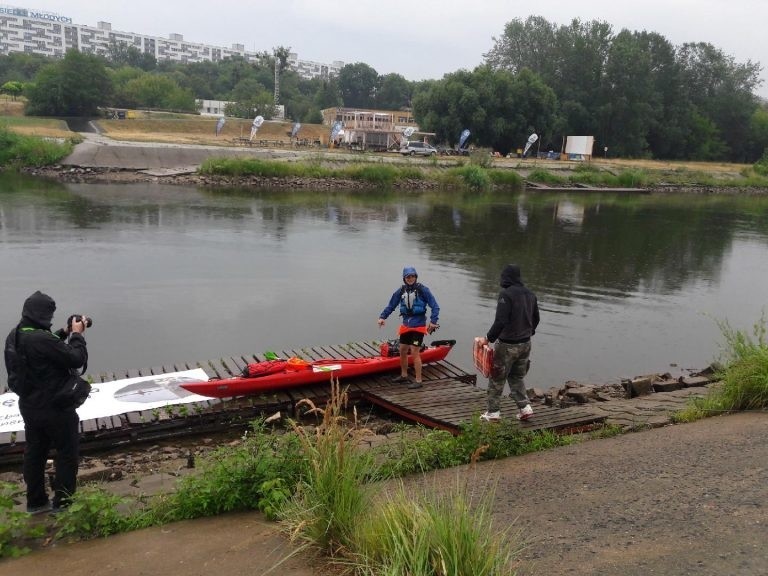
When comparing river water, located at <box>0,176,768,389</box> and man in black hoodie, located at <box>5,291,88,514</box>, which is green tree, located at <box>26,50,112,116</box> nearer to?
river water, located at <box>0,176,768,389</box>

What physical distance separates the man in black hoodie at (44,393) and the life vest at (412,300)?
4566 millimetres

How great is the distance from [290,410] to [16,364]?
4.51m

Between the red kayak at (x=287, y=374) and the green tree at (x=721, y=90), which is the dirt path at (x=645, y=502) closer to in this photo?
the red kayak at (x=287, y=374)

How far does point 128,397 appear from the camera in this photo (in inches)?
343

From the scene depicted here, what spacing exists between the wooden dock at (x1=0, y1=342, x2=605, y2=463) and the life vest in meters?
1.17

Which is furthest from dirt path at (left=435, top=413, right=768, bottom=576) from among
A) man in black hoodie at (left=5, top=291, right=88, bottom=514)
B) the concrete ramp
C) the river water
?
the concrete ramp

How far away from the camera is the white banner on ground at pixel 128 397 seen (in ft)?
26.5

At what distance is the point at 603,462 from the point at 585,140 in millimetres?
65758

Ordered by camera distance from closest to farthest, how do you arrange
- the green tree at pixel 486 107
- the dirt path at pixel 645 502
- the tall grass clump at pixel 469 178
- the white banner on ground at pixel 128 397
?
the dirt path at pixel 645 502, the white banner on ground at pixel 128 397, the tall grass clump at pixel 469 178, the green tree at pixel 486 107

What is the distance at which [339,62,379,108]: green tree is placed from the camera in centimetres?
11112

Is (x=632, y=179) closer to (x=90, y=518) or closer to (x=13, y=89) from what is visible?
(x=90, y=518)

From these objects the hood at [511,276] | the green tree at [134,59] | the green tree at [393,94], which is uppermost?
the green tree at [134,59]

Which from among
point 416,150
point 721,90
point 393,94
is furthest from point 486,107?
point 393,94

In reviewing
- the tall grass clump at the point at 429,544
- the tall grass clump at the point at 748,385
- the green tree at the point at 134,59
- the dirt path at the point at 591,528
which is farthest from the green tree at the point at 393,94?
the tall grass clump at the point at 429,544
